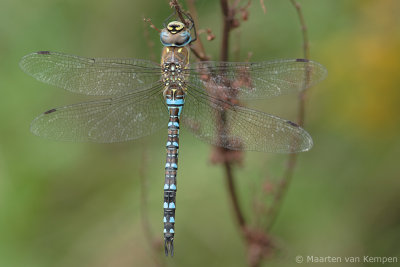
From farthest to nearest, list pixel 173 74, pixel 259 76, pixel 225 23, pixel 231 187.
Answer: pixel 173 74
pixel 231 187
pixel 259 76
pixel 225 23

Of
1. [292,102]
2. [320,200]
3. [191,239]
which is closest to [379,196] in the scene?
[320,200]

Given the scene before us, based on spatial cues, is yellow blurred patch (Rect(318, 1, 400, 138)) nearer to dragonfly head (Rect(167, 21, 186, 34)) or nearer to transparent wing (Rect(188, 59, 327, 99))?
transparent wing (Rect(188, 59, 327, 99))

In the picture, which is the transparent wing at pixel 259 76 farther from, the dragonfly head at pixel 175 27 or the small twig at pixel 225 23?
the dragonfly head at pixel 175 27

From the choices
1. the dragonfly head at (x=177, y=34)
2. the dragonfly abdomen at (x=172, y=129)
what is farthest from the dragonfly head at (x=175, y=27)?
the dragonfly abdomen at (x=172, y=129)

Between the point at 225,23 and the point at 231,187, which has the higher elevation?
the point at 225,23

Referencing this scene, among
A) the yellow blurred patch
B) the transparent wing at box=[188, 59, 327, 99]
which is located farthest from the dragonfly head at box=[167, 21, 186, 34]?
the yellow blurred patch

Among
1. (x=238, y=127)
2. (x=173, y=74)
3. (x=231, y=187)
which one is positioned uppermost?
(x=173, y=74)

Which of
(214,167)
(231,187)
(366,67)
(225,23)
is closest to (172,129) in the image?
(231,187)

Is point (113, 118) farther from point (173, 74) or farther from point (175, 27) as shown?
point (175, 27)
